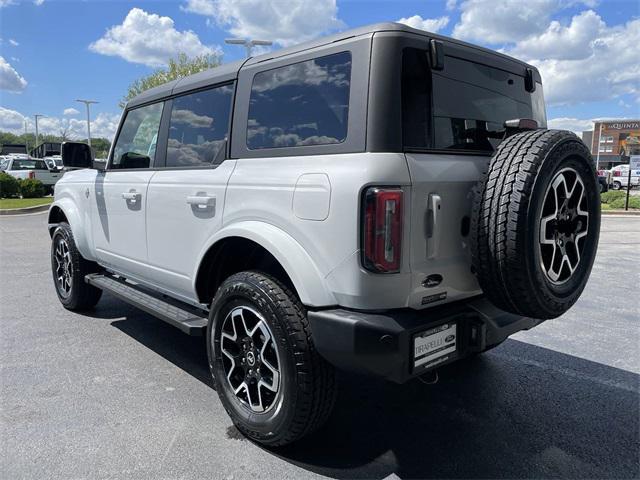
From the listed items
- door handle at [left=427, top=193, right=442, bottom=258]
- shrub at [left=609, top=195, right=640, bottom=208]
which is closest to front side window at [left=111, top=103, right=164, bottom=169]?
door handle at [left=427, top=193, right=442, bottom=258]

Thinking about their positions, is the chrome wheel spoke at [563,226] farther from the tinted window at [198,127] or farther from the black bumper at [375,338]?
the tinted window at [198,127]

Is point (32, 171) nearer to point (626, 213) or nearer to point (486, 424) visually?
point (486, 424)

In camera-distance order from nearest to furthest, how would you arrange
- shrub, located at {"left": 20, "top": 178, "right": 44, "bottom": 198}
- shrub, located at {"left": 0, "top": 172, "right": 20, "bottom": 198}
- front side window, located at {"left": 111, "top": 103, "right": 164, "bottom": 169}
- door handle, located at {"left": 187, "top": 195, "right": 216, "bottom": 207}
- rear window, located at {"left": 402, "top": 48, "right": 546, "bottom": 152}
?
rear window, located at {"left": 402, "top": 48, "right": 546, "bottom": 152}
door handle, located at {"left": 187, "top": 195, "right": 216, "bottom": 207}
front side window, located at {"left": 111, "top": 103, "right": 164, "bottom": 169}
shrub, located at {"left": 0, "top": 172, "right": 20, "bottom": 198}
shrub, located at {"left": 20, "top": 178, "right": 44, "bottom": 198}

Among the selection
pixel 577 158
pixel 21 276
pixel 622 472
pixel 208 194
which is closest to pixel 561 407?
pixel 622 472

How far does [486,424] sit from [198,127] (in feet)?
8.83

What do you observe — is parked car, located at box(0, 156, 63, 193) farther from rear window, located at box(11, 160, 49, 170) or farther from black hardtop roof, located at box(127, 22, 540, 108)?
black hardtop roof, located at box(127, 22, 540, 108)

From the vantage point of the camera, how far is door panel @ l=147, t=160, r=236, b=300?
10.0ft

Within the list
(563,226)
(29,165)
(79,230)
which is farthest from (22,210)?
(563,226)

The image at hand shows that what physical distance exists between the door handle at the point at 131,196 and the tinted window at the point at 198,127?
41cm

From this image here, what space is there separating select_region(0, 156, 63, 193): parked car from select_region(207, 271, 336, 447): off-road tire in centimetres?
2131

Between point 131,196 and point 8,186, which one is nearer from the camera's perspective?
point 131,196

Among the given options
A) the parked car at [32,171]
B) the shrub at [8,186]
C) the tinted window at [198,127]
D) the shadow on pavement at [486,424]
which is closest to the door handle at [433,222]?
the shadow on pavement at [486,424]

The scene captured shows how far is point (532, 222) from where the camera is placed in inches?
88.7

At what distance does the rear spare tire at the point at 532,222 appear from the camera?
7.41 ft
